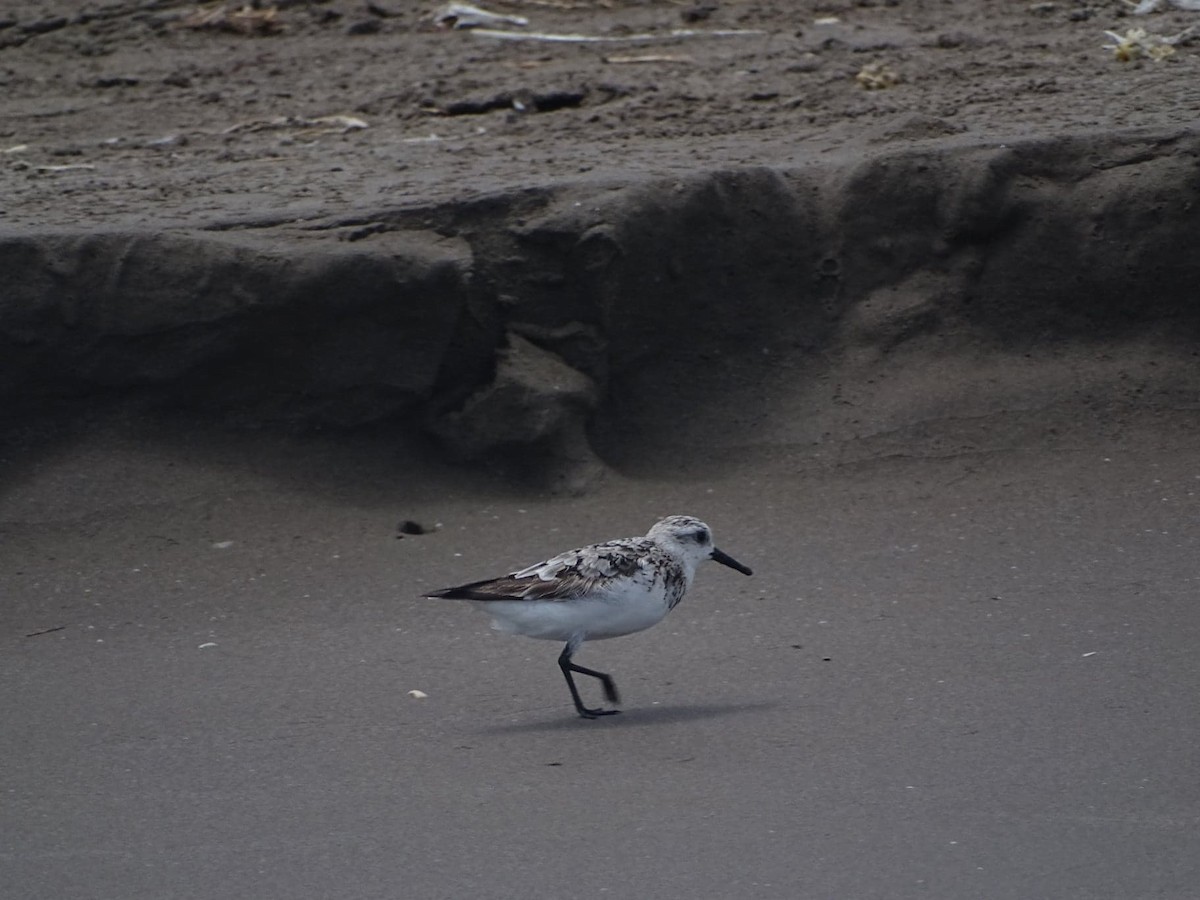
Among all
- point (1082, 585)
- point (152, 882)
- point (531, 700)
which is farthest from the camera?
point (1082, 585)

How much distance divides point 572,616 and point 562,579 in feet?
0.48

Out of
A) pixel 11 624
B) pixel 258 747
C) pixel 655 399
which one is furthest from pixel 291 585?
pixel 655 399

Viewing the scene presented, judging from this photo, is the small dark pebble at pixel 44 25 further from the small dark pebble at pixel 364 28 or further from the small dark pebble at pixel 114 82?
the small dark pebble at pixel 364 28

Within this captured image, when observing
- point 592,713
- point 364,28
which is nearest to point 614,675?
point 592,713

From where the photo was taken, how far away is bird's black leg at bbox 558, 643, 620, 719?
6.12 meters

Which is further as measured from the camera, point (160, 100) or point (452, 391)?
point (160, 100)

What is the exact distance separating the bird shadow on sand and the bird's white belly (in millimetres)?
314

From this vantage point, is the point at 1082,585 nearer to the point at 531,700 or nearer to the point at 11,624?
the point at 531,700

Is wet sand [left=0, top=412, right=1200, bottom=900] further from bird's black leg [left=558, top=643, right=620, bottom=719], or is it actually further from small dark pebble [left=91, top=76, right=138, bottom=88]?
small dark pebble [left=91, top=76, right=138, bottom=88]

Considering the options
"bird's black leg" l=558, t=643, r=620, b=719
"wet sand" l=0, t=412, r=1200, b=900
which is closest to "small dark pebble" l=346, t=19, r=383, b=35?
"wet sand" l=0, t=412, r=1200, b=900

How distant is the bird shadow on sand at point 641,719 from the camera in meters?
6.03

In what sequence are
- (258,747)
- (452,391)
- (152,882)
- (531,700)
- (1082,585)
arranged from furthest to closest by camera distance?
(452,391) < (1082,585) < (531,700) < (258,747) < (152,882)

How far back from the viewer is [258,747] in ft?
19.4

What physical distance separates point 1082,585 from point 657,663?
6.11 ft
